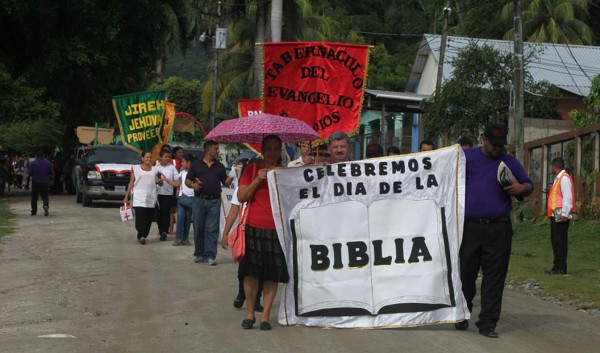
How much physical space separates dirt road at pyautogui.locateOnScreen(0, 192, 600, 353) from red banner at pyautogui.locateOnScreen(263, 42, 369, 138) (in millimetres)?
2366

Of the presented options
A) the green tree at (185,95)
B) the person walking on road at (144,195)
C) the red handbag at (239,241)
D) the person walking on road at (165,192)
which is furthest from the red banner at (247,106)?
the green tree at (185,95)

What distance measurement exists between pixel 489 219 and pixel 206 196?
726 centimetres

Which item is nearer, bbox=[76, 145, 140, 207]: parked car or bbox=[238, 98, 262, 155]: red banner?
bbox=[238, 98, 262, 155]: red banner

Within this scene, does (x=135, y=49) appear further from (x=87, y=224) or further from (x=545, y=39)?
(x=545, y=39)

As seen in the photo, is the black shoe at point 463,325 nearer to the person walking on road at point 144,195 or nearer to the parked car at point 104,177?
the person walking on road at point 144,195

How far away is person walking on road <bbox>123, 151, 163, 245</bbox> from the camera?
18953mm

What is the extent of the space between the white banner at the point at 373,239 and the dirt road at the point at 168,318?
213 mm

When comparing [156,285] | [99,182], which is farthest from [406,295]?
[99,182]

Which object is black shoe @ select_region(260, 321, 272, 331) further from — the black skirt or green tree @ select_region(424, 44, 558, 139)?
green tree @ select_region(424, 44, 558, 139)

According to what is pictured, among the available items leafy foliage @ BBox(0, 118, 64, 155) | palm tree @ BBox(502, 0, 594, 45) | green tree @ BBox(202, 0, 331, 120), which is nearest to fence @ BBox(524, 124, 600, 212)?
green tree @ BBox(202, 0, 331, 120)

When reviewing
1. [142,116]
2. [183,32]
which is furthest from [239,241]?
[183,32]

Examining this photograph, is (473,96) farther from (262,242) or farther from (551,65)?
(262,242)

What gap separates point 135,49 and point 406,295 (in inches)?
1147

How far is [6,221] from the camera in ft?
80.6
